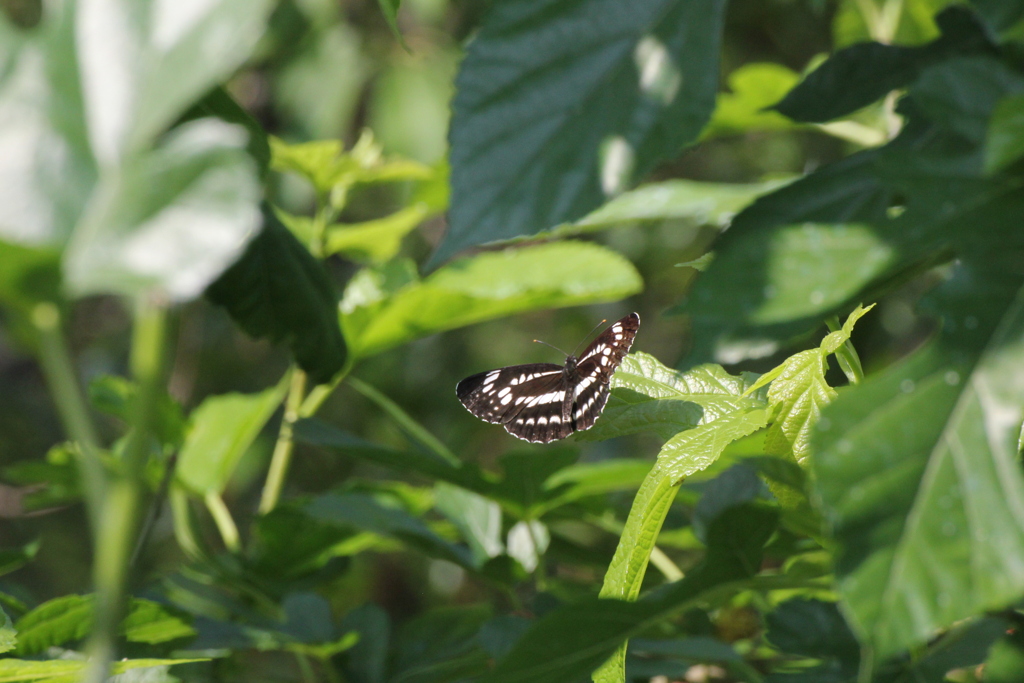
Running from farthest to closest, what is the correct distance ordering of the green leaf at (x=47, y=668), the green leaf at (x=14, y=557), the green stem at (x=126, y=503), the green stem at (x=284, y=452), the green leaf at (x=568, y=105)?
the green stem at (x=284, y=452)
the green leaf at (x=14, y=557)
the green leaf at (x=47, y=668)
the green leaf at (x=568, y=105)
the green stem at (x=126, y=503)

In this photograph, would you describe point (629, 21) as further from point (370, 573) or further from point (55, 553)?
point (55, 553)

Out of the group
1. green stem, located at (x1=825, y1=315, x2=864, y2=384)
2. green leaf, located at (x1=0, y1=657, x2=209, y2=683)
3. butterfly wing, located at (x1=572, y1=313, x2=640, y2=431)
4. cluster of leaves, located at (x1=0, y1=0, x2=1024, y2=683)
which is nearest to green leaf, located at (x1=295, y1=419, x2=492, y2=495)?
cluster of leaves, located at (x1=0, y1=0, x2=1024, y2=683)

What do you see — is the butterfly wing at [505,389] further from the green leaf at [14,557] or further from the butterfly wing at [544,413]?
the green leaf at [14,557]

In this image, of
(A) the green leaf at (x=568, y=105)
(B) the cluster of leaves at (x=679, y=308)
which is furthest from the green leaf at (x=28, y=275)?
(A) the green leaf at (x=568, y=105)

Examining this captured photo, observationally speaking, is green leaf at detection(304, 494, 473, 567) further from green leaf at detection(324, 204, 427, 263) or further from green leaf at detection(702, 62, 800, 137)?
green leaf at detection(702, 62, 800, 137)

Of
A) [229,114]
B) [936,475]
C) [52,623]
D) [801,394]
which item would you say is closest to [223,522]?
[52,623]

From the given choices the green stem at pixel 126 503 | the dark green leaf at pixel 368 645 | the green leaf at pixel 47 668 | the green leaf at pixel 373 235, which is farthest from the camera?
the green leaf at pixel 373 235

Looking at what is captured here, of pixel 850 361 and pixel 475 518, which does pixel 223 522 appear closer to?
pixel 475 518
